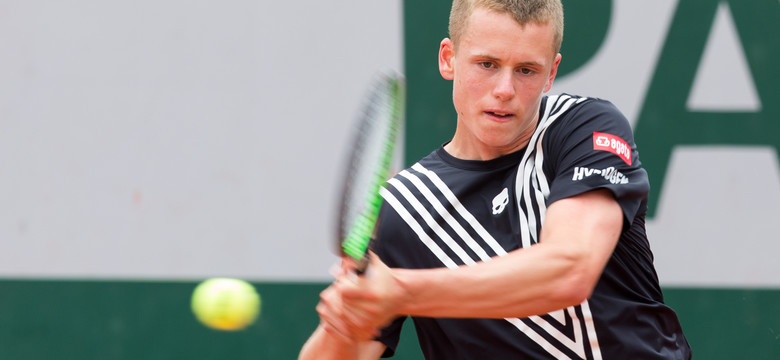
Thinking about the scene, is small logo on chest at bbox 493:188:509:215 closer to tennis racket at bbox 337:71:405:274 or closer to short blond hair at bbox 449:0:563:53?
short blond hair at bbox 449:0:563:53

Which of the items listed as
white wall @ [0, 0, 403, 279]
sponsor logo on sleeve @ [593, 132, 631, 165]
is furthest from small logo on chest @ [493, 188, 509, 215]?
white wall @ [0, 0, 403, 279]

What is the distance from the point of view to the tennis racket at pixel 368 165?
1.87 meters

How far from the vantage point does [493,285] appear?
1.87m

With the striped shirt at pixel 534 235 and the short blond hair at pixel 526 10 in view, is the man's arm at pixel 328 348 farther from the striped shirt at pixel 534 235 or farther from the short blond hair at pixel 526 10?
the short blond hair at pixel 526 10

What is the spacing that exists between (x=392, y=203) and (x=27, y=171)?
252 cm

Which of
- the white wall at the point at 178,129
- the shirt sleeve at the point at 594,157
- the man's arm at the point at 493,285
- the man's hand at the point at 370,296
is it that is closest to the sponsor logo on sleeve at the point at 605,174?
the shirt sleeve at the point at 594,157

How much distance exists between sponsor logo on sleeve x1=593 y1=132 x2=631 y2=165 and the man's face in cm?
19

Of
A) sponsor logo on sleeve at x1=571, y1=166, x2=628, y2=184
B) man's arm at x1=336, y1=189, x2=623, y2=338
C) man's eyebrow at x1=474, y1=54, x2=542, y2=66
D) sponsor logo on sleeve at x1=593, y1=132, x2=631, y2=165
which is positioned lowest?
man's arm at x1=336, y1=189, x2=623, y2=338

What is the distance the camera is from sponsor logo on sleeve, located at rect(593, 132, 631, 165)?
7.17ft

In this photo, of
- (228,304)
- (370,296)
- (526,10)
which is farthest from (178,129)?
(370,296)

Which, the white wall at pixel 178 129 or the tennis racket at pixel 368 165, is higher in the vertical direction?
the tennis racket at pixel 368 165

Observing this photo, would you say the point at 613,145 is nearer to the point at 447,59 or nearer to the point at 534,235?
the point at 534,235

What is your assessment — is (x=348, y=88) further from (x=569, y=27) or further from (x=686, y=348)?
(x=686, y=348)

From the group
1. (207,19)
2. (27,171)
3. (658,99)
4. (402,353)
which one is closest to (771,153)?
(658,99)
